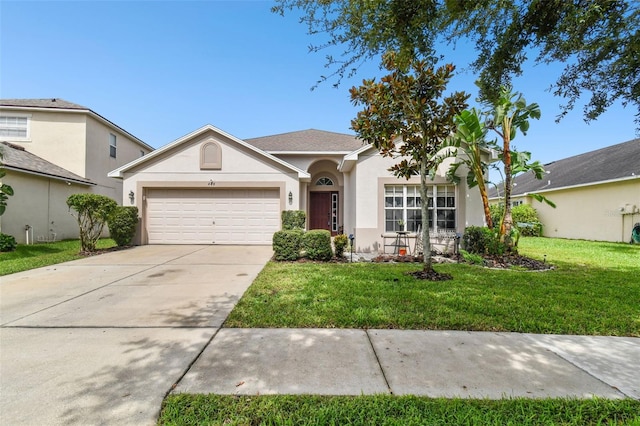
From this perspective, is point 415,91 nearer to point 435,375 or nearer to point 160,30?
point 435,375

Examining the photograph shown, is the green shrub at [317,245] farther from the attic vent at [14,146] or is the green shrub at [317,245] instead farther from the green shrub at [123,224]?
the attic vent at [14,146]

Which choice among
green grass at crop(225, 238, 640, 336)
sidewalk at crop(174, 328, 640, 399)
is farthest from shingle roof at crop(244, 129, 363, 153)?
sidewalk at crop(174, 328, 640, 399)

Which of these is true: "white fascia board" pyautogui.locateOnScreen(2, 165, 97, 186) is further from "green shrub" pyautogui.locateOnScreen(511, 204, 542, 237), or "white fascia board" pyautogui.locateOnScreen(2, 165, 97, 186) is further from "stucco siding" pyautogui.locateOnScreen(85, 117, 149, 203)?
"green shrub" pyautogui.locateOnScreen(511, 204, 542, 237)

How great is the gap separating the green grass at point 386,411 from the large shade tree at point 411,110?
4.33 m

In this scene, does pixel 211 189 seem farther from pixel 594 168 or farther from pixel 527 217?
pixel 594 168

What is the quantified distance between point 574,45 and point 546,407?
12.6 feet

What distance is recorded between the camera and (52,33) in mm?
9352

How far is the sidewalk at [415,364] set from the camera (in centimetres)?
266

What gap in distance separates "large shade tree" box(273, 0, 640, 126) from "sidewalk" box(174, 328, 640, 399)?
10.6ft

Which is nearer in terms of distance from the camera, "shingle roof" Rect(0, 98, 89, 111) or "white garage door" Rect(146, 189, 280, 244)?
"white garage door" Rect(146, 189, 280, 244)

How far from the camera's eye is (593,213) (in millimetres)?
16359

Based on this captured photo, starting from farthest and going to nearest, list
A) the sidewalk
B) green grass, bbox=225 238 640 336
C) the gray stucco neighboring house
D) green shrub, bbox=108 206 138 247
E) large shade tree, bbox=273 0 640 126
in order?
the gray stucco neighboring house
green shrub, bbox=108 206 138 247
green grass, bbox=225 238 640 336
large shade tree, bbox=273 0 640 126
the sidewalk

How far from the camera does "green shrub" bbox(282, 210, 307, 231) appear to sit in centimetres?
1212

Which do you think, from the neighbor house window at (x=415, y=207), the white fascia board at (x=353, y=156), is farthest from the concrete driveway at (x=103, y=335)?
the neighbor house window at (x=415, y=207)
